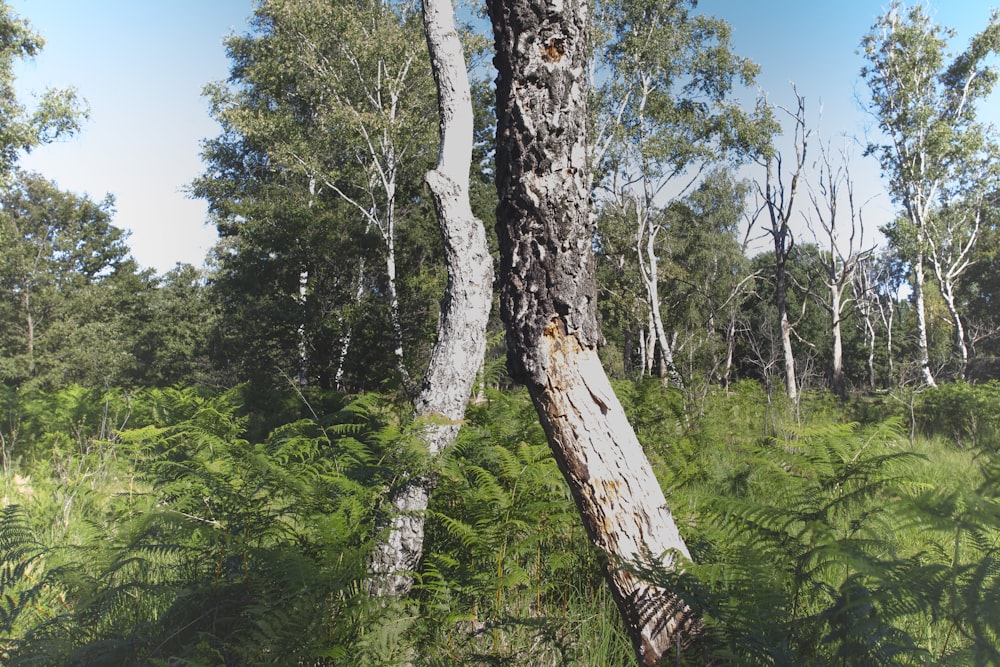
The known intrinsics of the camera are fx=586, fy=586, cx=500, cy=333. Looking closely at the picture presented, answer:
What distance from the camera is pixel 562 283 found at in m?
2.26

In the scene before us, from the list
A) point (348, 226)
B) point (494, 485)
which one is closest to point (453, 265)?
point (494, 485)

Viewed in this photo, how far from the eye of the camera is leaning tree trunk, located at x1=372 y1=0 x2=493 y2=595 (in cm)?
378

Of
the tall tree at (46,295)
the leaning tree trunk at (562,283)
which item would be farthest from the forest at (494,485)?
the tall tree at (46,295)

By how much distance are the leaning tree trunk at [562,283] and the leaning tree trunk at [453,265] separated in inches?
54.4

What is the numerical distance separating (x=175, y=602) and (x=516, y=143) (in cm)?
254

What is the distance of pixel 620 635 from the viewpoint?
8.80 feet

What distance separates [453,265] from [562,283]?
6.01 ft

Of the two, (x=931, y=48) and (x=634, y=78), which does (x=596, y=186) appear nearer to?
(x=634, y=78)

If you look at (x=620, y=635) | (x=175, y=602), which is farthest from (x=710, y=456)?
(x=175, y=602)

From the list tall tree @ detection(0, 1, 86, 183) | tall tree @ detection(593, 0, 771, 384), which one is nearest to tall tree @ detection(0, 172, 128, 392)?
tall tree @ detection(0, 1, 86, 183)

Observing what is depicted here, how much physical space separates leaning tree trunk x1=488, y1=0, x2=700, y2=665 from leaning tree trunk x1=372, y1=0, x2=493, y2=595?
1383 millimetres

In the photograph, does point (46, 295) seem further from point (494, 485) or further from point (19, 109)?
point (494, 485)

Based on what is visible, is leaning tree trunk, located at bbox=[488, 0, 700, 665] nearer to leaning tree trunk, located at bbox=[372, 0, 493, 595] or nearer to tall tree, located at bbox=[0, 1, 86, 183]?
leaning tree trunk, located at bbox=[372, 0, 493, 595]

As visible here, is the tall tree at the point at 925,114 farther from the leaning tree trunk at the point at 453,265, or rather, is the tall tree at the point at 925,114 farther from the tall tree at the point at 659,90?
the leaning tree trunk at the point at 453,265
